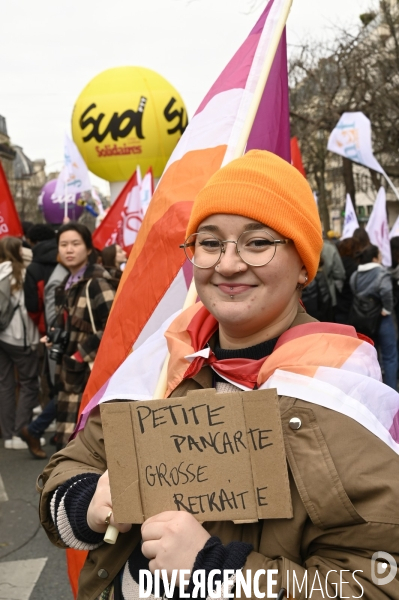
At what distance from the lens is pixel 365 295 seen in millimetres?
7816

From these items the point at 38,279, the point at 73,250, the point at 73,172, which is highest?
the point at 73,172

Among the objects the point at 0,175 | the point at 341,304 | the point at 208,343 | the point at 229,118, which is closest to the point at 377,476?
the point at 208,343

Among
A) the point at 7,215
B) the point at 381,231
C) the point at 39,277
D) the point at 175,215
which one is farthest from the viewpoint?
the point at 381,231

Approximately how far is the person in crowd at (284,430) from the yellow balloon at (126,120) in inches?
449

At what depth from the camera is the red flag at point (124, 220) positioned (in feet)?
28.6

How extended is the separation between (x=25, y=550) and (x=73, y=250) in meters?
1.97

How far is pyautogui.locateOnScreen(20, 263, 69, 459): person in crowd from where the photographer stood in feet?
19.7

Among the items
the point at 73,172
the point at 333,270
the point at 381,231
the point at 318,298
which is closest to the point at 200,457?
the point at 318,298

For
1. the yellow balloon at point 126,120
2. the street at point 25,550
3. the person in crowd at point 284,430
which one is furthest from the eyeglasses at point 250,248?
the yellow balloon at point 126,120

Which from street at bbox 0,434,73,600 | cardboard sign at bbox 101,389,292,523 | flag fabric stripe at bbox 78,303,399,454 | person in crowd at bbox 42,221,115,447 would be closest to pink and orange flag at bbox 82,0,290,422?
flag fabric stripe at bbox 78,303,399,454

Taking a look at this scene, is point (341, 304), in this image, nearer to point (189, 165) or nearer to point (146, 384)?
point (189, 165)

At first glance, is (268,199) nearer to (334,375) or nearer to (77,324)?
(334,375)

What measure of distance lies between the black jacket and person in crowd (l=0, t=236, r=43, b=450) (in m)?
0.14

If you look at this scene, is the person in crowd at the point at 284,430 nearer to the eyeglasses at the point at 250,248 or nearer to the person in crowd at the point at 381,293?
the eyeglasses at the point at 250,248
